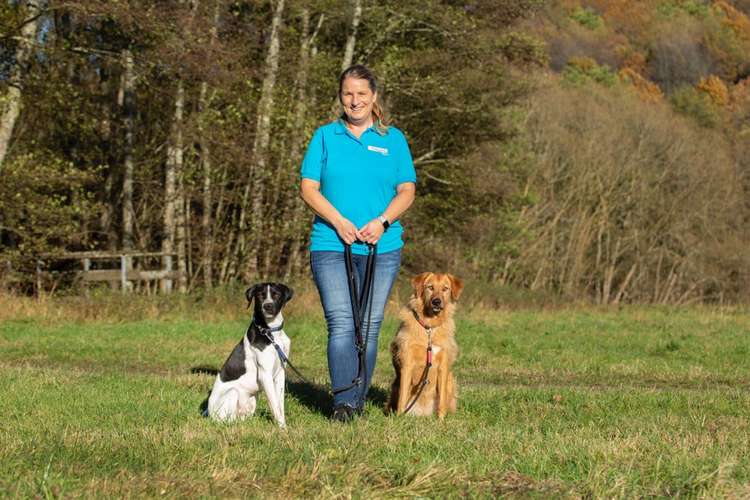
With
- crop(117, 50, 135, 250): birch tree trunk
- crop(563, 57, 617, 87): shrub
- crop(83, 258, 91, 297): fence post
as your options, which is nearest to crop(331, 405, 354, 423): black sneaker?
crop(83, 258, 91, 297): fence post

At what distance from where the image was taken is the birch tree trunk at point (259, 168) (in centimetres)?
2264

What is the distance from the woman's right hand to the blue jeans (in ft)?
0.53

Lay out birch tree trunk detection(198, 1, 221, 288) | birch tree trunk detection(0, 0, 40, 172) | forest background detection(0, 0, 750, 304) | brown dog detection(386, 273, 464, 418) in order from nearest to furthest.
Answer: brown dog detection(386, 273, 464, 418) < birch tree trunk detection(0, 0, 40, 172) < forest background detection(0, 0, 750, 304) < birch tree trunk detection(198, 1, 221, 288)

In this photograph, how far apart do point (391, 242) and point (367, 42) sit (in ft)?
67.9

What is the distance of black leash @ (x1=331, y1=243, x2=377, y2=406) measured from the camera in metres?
7.00

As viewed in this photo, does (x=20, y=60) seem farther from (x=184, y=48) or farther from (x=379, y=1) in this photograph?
(x=379, y=1)

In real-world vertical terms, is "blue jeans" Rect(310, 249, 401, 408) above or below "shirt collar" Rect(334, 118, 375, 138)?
below

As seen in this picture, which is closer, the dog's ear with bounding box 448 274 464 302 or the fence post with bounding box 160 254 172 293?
the dog's ear with bounding box 448 274 464 302

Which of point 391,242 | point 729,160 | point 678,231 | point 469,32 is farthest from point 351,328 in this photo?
point 729,160

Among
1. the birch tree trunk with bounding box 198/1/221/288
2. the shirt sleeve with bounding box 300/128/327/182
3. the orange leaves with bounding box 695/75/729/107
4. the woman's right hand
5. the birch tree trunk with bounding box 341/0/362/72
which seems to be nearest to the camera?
the woman's right hand

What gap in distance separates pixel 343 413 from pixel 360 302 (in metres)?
0.79

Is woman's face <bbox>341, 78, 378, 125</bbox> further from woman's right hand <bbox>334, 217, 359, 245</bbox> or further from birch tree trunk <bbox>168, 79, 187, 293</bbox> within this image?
birch tree trunk <bbox>168, 79, 187, 293</bbox>

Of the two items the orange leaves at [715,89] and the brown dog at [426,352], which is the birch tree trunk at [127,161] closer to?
the brown dog at [426,352]

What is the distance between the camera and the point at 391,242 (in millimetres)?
7180
